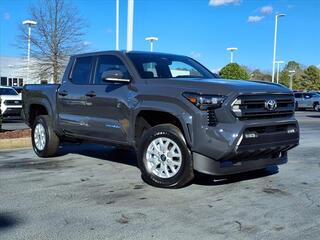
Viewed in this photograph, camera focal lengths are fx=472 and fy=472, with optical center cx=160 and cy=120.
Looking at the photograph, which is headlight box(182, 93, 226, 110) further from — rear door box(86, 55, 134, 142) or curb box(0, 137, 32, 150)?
curb box(0, 137, 32, 150)

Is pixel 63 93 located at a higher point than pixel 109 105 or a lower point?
higher

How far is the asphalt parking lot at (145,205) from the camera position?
14.8 feet

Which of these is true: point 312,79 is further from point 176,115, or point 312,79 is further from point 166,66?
point 176,115

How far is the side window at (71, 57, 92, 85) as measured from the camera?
7.91 m

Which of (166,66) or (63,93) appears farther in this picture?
(63,93)

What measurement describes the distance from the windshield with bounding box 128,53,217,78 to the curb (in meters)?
4.65

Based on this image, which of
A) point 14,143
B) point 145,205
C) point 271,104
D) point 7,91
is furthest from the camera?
point 7,91

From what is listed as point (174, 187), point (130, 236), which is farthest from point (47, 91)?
point (130, 236)

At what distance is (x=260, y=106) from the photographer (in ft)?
20.1

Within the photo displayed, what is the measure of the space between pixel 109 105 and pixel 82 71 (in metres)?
1.26

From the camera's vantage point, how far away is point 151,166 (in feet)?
21.2

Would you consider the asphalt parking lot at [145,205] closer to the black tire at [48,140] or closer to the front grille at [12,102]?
the black tire at [48,140]

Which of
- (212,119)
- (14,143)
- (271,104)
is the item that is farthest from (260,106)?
(14,143)

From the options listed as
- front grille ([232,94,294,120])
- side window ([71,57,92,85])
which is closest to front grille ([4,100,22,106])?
side window ([71,57,92,85])
